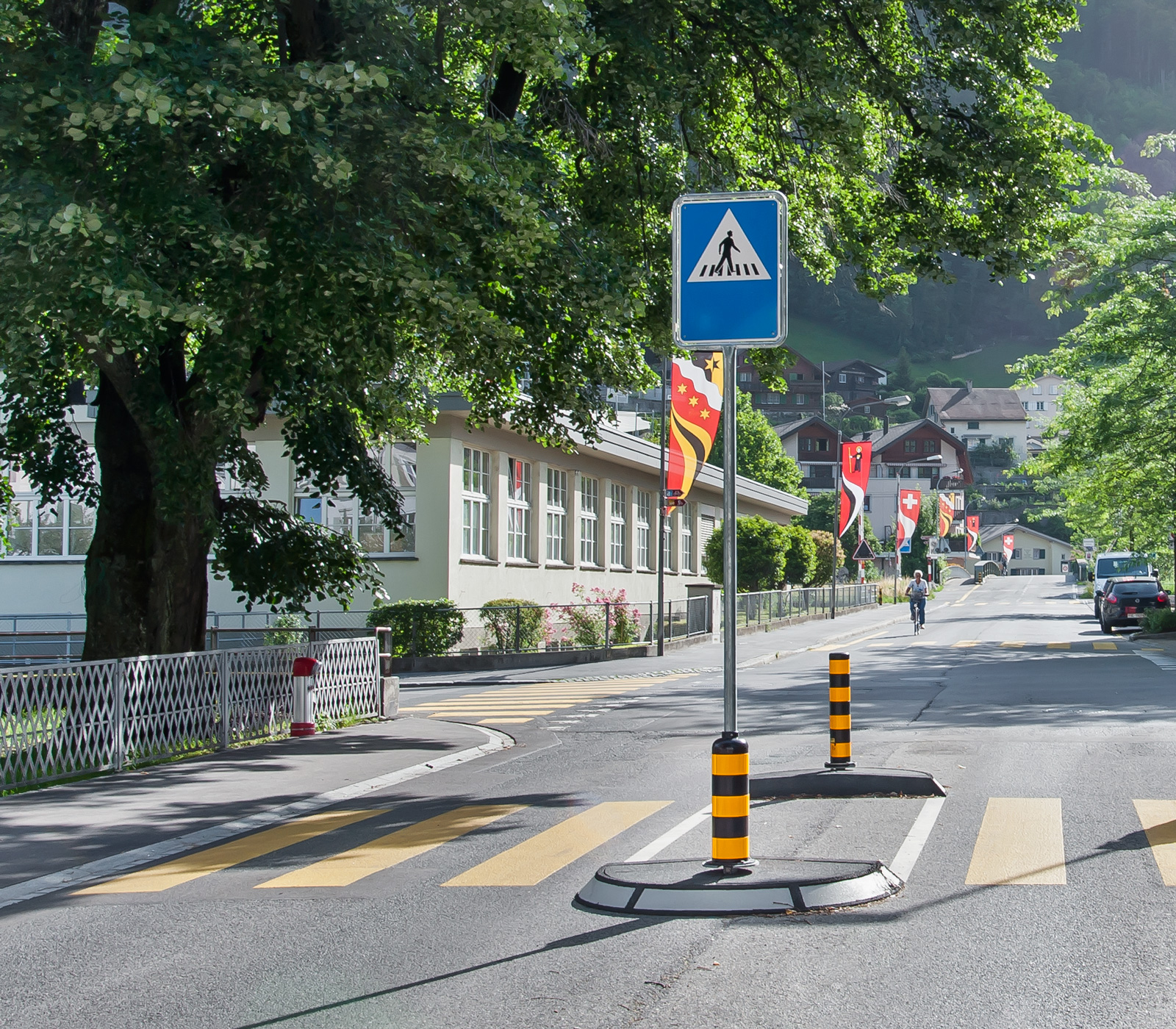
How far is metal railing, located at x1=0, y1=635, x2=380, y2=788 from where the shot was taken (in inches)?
464

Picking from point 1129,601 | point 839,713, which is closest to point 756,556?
point 1129,601

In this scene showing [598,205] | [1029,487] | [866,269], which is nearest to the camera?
[598,205]

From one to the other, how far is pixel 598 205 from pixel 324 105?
5.11 m

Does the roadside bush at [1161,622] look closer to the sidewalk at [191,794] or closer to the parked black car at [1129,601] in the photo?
the parked black car at [1129,601]

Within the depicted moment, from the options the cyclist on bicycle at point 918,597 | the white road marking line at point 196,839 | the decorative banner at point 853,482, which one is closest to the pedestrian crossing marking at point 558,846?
the white road marking line at point 196,839

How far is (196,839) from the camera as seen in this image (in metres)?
9.23

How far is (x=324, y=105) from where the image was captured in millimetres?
11289

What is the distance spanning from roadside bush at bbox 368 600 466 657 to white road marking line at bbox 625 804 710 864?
65.1 ft

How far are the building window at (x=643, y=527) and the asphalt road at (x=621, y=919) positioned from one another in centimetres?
3190

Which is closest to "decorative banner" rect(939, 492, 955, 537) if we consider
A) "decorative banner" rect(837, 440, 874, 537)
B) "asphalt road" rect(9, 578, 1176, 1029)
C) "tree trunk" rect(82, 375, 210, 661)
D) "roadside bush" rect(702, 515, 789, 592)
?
"roadside bush" rect(702, 515, 789, 592)

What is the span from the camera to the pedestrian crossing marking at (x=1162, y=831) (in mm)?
7285

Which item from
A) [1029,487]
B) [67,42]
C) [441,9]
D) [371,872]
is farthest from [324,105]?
[1029,487]

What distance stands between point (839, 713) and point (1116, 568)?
43436 millimetres

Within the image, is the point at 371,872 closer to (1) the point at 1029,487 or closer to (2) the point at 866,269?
(2) the point at 866,269
